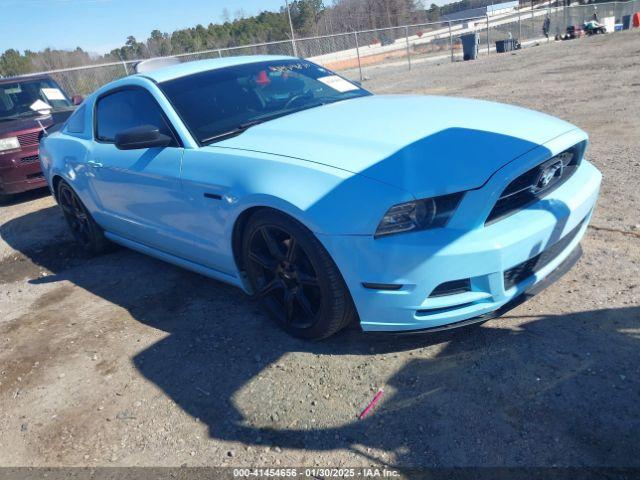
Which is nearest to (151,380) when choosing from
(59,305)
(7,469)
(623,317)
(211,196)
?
(7,469)

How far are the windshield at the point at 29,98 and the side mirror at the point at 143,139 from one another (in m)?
6.05

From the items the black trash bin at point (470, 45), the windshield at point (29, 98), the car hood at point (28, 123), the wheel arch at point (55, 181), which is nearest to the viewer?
the wheel arch at point (55, 181)

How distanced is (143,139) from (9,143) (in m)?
5.24

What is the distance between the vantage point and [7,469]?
254 centimetres

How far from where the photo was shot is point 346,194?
8.32ft

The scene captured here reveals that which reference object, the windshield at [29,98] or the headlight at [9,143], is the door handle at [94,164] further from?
the windshield at [29,98]

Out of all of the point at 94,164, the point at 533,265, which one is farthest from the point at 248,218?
the point at 94,164

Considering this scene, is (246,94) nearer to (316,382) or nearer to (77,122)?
(77,122)

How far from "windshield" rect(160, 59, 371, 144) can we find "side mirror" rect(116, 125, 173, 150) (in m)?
0.20

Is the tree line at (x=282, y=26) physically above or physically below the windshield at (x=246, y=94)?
above

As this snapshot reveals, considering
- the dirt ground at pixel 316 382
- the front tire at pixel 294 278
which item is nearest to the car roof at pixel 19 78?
the dirt ground at pixel 316 382

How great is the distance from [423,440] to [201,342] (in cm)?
159

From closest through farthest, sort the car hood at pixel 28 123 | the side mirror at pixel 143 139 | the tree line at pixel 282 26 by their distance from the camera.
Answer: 1. the side mirror at pixel 143 139
2. the car hood at pixel 28 123
3. the tree line at pixel 282 26

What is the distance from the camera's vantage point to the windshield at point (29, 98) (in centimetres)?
841
